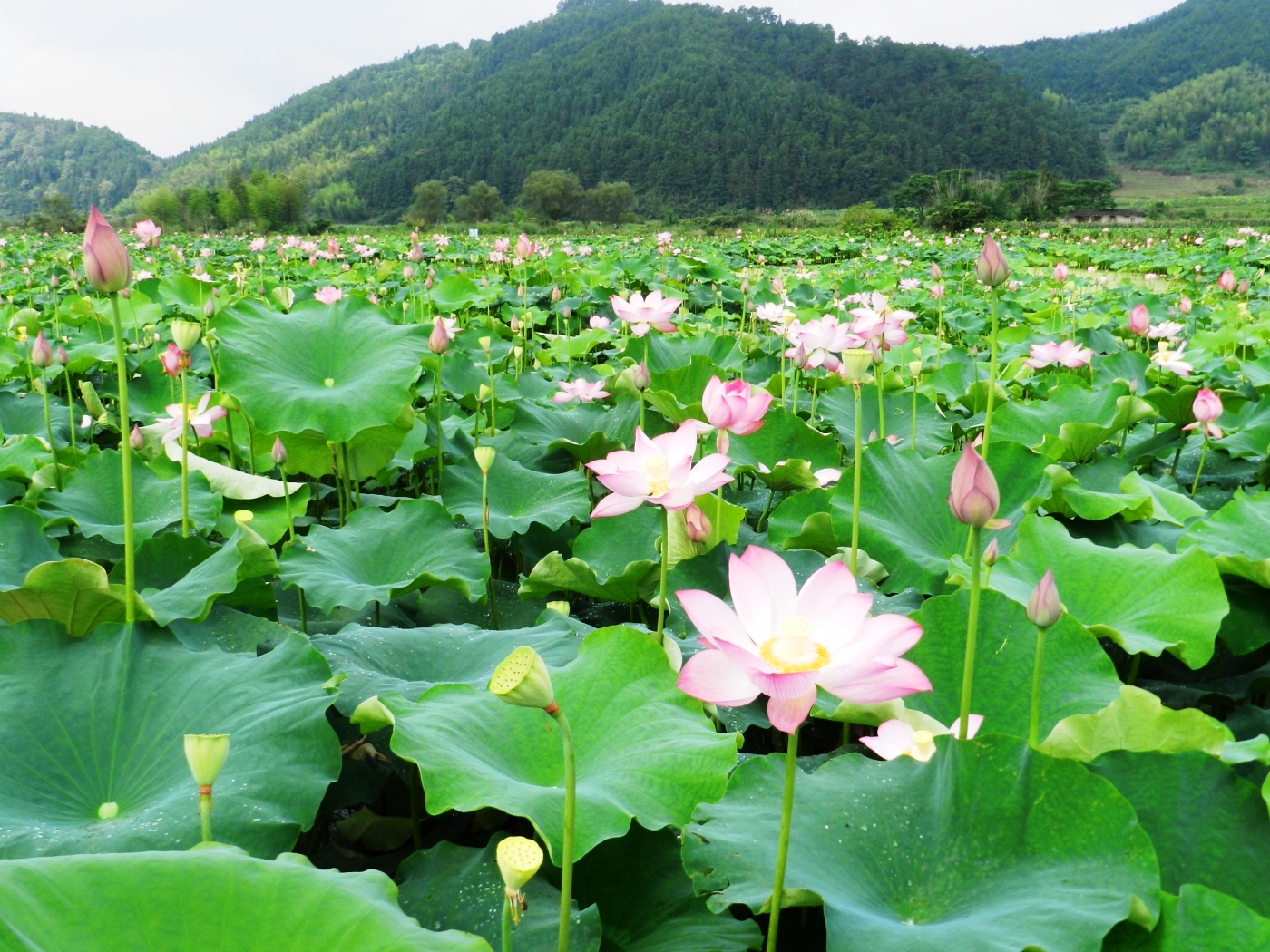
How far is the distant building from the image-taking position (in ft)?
93.1

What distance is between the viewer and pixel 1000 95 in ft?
298

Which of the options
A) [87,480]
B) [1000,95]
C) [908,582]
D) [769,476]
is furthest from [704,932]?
[1000,95]

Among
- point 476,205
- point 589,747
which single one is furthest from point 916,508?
point 476,205

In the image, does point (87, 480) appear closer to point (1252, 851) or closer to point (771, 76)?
point (1252, 851)

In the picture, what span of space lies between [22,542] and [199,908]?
1.00 metres

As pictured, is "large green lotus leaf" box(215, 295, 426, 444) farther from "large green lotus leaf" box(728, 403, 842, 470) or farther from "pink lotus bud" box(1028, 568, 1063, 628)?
"pink lotus bud" box(1028, 568, 1063, 628)

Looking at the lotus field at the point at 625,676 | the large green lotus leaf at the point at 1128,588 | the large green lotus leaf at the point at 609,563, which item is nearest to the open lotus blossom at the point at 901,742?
the lotus field at the point at 625,676

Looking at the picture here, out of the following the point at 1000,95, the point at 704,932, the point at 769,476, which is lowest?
the point at 704,932

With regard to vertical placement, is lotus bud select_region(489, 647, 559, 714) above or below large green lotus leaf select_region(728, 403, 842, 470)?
above

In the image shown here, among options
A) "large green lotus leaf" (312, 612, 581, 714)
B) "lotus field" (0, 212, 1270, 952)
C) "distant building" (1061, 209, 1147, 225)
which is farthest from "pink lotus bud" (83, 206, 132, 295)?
"distant building" (1061, 209, 1147, 225)

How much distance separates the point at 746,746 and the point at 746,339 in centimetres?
207

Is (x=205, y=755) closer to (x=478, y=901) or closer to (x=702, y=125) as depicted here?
(x=478, y=901)

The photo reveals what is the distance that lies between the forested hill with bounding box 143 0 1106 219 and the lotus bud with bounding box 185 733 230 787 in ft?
228

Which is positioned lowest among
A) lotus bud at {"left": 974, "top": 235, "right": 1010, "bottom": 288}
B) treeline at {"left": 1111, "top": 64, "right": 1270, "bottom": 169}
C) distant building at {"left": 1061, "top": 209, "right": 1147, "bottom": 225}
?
lotus bud at {"left": 974, "top": 235, "right": 1010, "bottom": 288}
